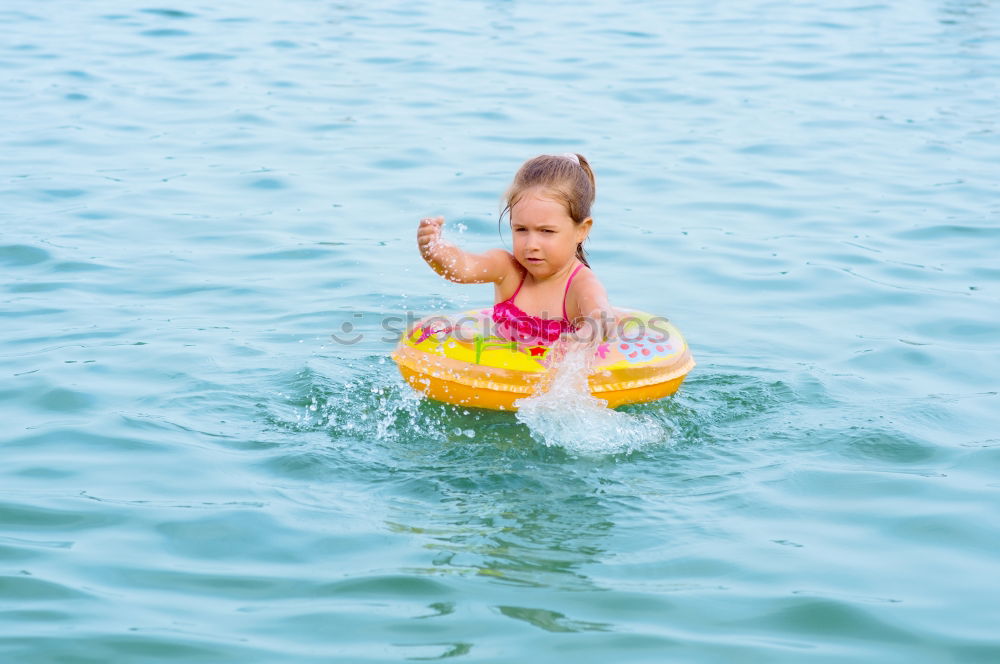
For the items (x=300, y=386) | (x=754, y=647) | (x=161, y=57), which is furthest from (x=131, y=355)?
(x=161, y=57)

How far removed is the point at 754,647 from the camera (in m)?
3.47

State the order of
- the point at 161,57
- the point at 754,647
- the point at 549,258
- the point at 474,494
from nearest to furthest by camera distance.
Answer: the point at 754,647, the point at 474,494, the point at 549,258, the point at 161,57

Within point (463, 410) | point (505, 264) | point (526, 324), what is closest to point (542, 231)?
point (505, 264)

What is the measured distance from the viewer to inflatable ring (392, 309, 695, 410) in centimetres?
507

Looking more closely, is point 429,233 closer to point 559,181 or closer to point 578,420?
point 559,181

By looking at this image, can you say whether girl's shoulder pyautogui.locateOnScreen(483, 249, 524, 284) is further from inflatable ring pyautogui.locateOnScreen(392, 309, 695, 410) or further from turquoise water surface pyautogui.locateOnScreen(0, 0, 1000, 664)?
turquoise water surface pyautogui.locateOnScreen(0, 0, 1000, 664)

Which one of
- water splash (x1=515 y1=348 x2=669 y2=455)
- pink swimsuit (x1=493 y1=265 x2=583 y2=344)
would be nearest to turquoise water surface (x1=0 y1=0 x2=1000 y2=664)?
water splash (x1=515 y1=348 x2=669 y2=455)

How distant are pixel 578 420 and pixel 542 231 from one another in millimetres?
865

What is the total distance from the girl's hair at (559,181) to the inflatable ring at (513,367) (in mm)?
594

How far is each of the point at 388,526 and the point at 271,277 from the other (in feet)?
10.8

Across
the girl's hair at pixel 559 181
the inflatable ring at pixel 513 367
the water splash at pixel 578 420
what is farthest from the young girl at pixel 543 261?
the water splash at pixel 578 420

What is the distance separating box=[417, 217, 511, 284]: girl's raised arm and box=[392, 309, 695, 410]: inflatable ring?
0.90 feet

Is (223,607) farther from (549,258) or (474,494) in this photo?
(549,258)

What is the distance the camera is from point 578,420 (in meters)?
4.89
